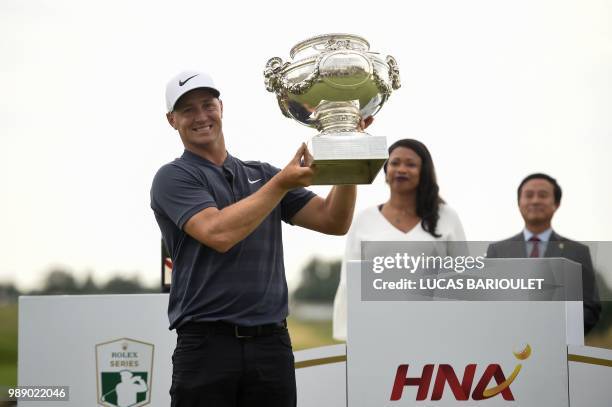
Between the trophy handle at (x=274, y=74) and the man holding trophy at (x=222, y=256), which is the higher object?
the trophy handle at (x=274, y=74)

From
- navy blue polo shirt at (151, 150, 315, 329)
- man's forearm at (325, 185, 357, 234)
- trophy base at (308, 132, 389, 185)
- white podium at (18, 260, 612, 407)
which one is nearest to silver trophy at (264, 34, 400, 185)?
trophy base at (308, 132, 389, 185)

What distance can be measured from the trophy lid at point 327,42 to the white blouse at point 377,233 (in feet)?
4.38

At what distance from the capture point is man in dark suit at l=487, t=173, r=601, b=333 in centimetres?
370

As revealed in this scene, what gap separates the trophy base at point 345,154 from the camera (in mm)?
1852

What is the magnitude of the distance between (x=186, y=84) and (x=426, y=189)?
1.79 m

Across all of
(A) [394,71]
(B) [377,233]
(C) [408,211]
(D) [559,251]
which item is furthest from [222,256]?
(D) [559,251]

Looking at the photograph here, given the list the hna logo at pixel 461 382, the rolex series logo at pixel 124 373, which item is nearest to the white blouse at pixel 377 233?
the hna logo at pixel 461 382

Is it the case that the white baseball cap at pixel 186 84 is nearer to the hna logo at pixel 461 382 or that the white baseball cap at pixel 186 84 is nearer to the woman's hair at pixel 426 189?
the hna logo at pixel 461 382

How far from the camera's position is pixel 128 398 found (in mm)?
3078

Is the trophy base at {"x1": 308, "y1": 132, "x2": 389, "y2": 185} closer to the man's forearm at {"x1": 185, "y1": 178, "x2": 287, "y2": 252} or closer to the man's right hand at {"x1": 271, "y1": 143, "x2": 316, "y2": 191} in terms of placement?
the man's right hand at {"x1": 271, "y1": 143, "x2": 316, "y2": 191}

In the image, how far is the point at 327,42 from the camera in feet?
7.27

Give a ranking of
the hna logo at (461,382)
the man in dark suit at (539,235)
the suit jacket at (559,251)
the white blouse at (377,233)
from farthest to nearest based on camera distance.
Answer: the man in dark suit at (539,235)
the suit jacket at (559,251)
the white blouse at (377,233)
the hna logo at (461,382)

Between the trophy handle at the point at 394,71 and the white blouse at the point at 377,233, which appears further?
the white blouse at the point at 377,233

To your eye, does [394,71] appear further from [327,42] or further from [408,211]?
[408,211]
